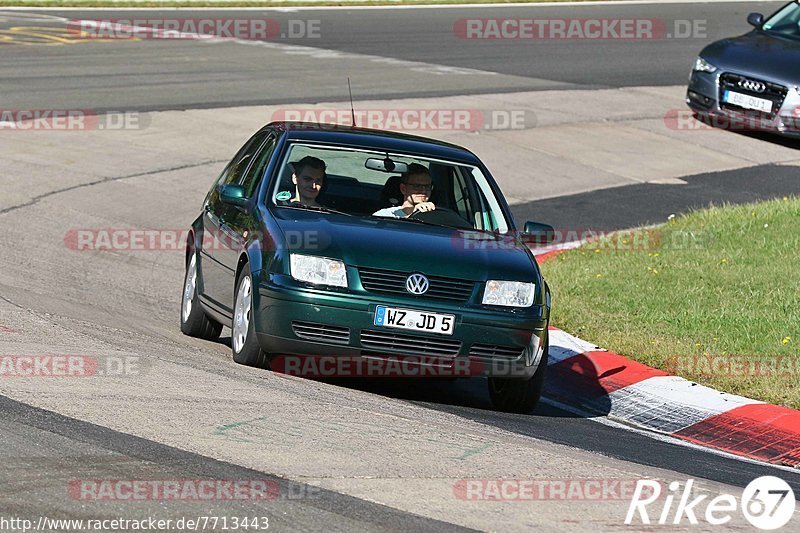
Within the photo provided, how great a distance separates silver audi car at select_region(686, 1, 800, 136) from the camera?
19.7m

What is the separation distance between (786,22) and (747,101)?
2.40 m

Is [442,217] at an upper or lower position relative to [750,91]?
upper

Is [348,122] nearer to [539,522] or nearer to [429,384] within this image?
[429,384]

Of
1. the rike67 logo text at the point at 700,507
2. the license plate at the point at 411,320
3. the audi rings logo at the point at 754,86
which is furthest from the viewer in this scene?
the audi rings logo at the point at 754,86

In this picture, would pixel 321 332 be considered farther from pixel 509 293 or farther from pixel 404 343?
pixel 509 293

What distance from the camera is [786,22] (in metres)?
21.7

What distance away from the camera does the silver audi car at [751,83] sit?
19.7m

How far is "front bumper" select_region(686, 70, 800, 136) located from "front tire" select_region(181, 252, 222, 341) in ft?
38.1

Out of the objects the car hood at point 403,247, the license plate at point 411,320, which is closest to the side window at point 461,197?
the car hood at point 403,247

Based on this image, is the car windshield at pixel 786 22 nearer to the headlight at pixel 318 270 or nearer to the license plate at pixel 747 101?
the license plate at pixel 747 101

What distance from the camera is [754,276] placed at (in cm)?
1212

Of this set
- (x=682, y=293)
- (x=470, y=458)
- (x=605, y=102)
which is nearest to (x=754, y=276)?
(x=682, y=293)

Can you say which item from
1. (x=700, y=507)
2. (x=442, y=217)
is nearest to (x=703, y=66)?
(x=442, y=217)

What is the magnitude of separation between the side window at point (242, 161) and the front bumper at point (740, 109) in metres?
11.2
